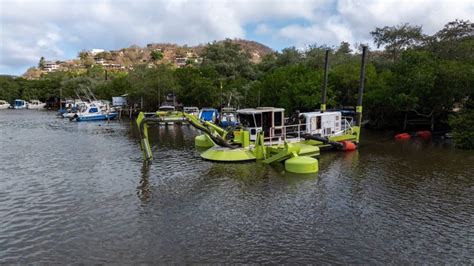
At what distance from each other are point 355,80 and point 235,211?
42268 mm

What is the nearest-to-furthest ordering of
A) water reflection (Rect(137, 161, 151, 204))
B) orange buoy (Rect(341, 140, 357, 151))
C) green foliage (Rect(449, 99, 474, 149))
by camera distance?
1. water reflection (Rect(137, 161, 151, 204))
2. orange buoy (Rect(341, 140, 357, 151))
3. green foliage (Rect(449, 99, 474, 149))

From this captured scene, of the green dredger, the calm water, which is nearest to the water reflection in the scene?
the calm water

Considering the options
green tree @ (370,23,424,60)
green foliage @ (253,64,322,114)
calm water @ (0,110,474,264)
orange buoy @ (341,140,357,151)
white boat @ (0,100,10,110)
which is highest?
green tree @ (370,23,424,60)

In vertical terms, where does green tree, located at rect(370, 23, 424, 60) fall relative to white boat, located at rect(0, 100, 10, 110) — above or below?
above

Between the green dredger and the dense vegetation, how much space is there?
11958mm

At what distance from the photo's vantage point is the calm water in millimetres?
13422

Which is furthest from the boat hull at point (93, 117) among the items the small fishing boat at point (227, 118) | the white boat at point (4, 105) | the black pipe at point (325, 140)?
the white boat at point (4, 105)

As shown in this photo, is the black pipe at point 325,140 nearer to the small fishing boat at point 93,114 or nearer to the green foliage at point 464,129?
the green foliage at point 464,129

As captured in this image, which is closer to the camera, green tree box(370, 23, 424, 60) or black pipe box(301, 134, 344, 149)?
black pipe box(301, 134, 344, 149)

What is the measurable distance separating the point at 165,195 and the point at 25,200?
22.9 ft

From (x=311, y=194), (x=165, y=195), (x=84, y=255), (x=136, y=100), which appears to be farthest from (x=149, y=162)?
(x=136, y=100)

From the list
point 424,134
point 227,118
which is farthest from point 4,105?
point 424,134

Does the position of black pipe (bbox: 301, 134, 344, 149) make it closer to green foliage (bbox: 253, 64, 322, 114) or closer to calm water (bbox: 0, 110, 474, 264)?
calm water (bbox: 0, 110, 474, 264)

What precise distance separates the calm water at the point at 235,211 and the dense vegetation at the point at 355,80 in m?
13.6
